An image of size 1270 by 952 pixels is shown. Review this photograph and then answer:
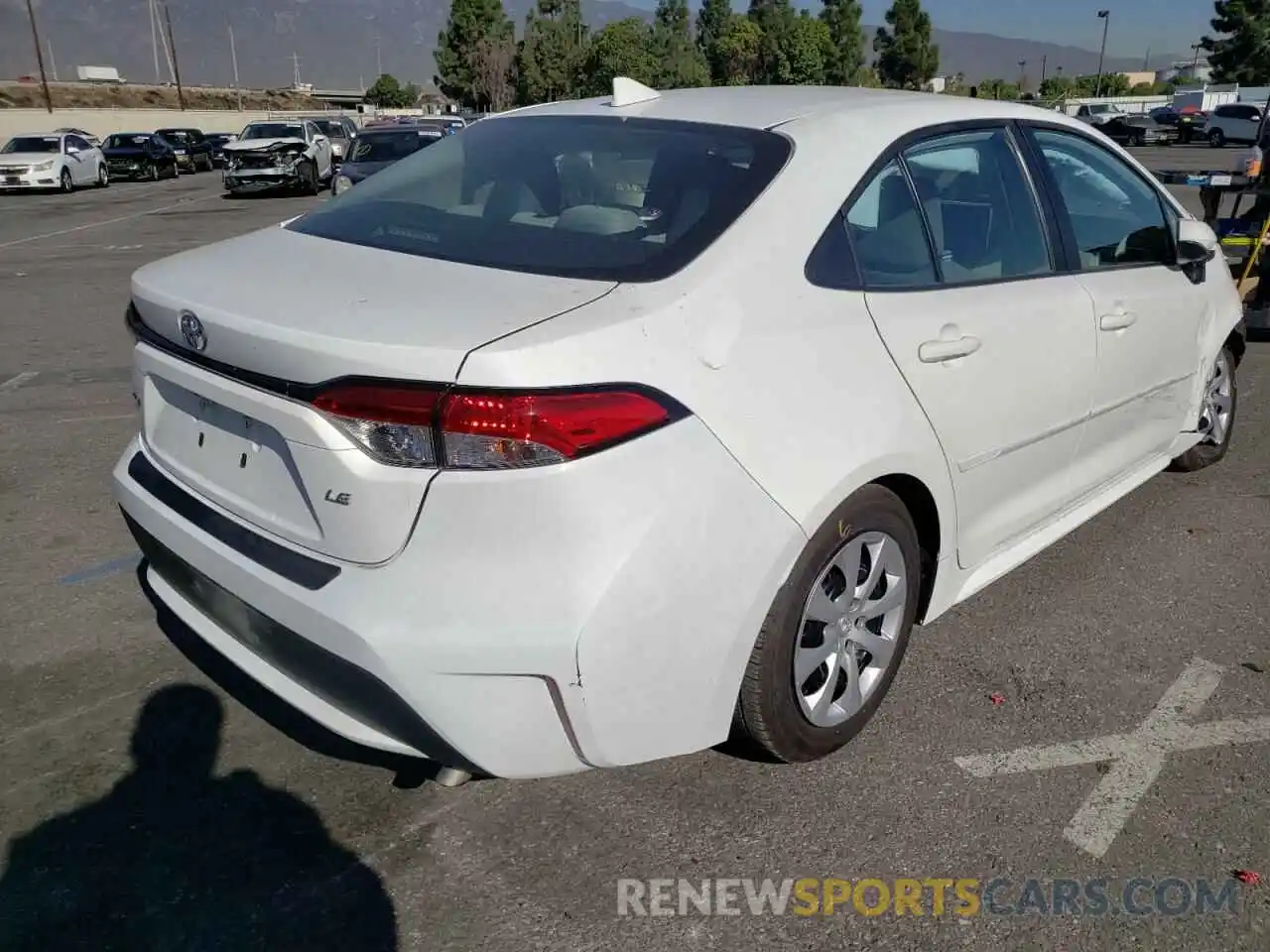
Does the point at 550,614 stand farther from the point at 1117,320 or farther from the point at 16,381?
the point at 16,381

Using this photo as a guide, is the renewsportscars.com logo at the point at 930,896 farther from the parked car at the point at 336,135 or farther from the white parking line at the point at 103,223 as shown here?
the parked car at the point at 336,135

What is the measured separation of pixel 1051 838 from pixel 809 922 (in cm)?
68

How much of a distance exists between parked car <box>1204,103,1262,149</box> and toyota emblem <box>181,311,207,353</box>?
44051 millimetres

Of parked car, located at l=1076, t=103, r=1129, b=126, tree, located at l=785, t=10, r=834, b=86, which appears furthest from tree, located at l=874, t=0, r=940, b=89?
parked car, located at l=1076, t=103, r=1129, b=126

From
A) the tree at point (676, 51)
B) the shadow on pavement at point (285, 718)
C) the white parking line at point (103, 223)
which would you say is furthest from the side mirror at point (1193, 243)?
the tree at point (676, 51)

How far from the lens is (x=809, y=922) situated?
233 centimetres

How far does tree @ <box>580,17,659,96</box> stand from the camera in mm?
66625

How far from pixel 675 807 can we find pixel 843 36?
328 feet

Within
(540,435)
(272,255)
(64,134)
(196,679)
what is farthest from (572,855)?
(64,134)

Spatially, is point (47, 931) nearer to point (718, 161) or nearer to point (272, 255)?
point (272, 255)

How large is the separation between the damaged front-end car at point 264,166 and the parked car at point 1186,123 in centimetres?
3753

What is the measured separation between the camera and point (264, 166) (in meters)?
23.3

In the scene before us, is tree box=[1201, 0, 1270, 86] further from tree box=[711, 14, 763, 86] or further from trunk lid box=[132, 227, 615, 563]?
trunk lid box=[132, 227, 615, 563]

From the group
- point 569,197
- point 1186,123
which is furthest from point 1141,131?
point 569,197
